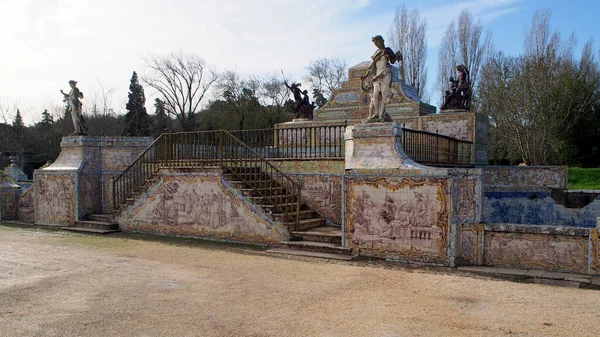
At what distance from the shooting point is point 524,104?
21.7m

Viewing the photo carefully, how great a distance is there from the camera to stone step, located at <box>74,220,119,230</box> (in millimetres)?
12273

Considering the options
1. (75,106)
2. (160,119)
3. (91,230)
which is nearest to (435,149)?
(91,230)

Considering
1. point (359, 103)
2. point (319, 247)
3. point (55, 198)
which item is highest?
point (359, 103)

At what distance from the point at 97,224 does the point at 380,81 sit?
8558mm

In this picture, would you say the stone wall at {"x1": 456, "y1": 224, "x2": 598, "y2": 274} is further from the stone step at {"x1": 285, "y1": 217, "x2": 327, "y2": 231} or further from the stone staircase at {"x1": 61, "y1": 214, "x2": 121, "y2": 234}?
the stone staircase at {"x1": 61, "y1": 214, "x2": 121, "y2": 234}

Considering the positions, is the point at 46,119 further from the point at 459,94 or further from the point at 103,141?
the point at 459,94

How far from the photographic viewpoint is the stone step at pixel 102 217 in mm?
12744

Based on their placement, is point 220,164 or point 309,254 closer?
point 309,254

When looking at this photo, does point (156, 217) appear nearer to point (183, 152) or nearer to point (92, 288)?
point (183, 152)

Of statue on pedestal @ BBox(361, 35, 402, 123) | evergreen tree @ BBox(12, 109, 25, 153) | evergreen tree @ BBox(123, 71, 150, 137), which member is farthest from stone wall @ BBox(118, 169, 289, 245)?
evergreen tree @ BBox(123, 71, 150, 137)

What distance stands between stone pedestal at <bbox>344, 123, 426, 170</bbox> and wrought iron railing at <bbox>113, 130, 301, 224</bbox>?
1941 millimetres

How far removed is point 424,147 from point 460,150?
3715mm

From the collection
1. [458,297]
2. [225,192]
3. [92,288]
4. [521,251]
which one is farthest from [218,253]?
[521,251]

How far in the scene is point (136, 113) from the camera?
132ft
